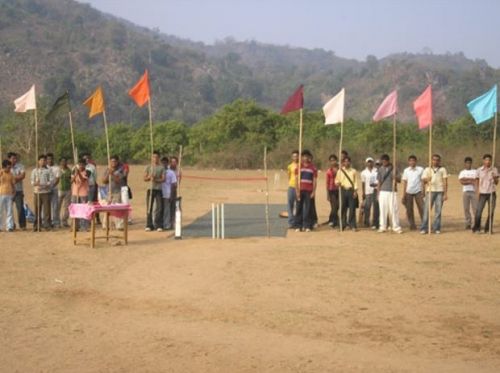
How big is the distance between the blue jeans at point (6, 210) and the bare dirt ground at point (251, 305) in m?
1.08

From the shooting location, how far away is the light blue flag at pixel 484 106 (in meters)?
14.8

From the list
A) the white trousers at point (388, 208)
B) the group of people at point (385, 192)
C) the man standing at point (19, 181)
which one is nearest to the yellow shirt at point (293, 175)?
the group of people at point (385, 192)

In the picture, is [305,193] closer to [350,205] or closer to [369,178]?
[350,205]

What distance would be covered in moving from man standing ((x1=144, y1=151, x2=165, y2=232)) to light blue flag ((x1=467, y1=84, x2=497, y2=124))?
7000mm

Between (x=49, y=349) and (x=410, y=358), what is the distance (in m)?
3.57

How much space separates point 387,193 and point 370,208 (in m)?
1.15

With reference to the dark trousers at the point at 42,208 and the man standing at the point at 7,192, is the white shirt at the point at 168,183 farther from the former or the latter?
the man standing at the point at 7,192

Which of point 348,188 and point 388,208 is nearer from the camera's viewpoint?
point 388,208

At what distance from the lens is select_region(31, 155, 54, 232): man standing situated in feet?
49.9

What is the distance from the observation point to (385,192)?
14898 mm

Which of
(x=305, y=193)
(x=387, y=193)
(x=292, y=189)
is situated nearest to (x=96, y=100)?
(x=292, y=189)

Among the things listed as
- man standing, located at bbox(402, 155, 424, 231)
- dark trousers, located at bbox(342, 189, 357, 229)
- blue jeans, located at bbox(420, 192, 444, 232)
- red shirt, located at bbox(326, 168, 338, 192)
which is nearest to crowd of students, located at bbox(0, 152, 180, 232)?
red shirt, located at bbox(326, 168, 338, 192)

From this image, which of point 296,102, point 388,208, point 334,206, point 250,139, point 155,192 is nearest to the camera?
point 388,208

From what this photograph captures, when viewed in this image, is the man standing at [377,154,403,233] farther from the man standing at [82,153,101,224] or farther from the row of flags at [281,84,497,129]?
the man standing at [82,153,101,224]
